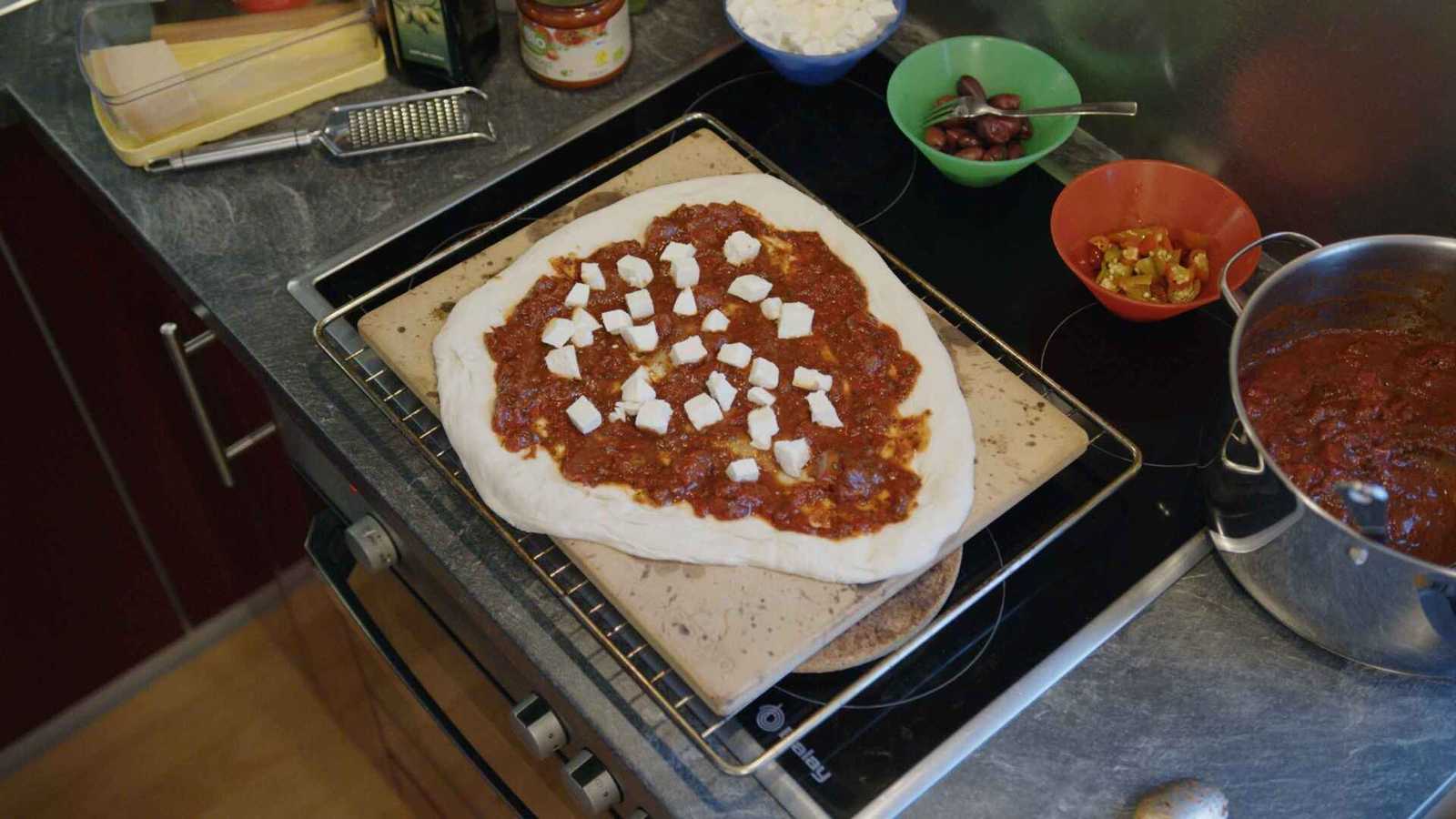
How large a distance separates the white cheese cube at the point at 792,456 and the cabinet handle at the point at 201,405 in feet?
1.90

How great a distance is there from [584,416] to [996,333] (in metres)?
0.44

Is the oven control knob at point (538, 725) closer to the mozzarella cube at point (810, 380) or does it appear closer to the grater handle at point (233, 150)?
the mozzarella cube at point (810, 380)

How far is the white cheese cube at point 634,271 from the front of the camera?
133 cm

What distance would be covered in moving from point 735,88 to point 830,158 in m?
0.15

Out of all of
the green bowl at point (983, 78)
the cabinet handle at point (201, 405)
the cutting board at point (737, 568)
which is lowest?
the cabinet handle at point (201, 405)

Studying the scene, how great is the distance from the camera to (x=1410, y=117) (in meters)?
1.29

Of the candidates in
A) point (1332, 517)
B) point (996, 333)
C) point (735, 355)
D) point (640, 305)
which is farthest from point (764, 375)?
point (1332, 517)

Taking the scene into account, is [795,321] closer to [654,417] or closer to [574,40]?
[654,417]

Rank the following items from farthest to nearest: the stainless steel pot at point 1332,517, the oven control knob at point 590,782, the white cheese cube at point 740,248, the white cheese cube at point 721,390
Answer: the white cheese cube at point 740,248 < the white cheese cube at point 721,390 < the oven control knob at point 590,782 < the stainless steel pot at point 1332,517

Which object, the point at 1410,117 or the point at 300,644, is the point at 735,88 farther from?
the point at 300,644

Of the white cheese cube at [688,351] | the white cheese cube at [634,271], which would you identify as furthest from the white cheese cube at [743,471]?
the white cheese cube at [634,271]

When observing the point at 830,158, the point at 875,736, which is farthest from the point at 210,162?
the point at 875,736

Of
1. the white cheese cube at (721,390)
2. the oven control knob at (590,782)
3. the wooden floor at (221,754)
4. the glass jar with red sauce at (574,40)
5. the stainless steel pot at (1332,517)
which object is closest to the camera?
the stainless steel pot at (1332,517)

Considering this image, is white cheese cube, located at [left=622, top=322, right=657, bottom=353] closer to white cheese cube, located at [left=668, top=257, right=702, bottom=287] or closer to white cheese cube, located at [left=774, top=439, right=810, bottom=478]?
white cheese cube, located at [left=668, top=257, right=702, bottom=287]
